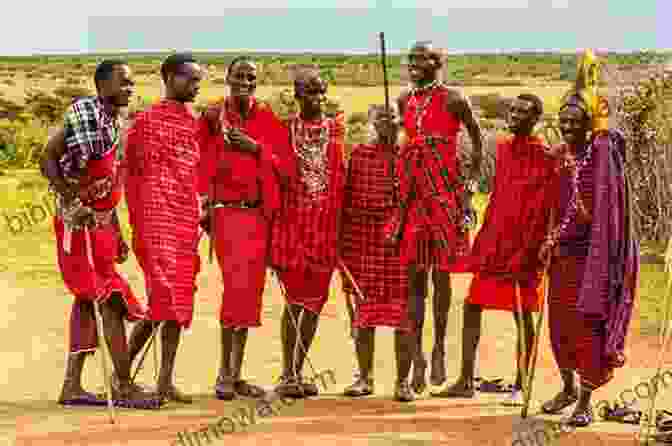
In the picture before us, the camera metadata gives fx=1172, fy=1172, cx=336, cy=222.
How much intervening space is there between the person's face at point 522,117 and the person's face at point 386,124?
0.74 meters

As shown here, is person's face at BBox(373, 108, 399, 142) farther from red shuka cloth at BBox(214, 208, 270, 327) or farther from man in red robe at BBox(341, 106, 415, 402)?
red shuka cloth at BBox(214, 208, 270, 327)

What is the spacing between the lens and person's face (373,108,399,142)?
7473mm

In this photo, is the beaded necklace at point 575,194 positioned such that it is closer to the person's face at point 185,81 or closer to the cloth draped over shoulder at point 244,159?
the cloth draped over shoulder at point 244,159

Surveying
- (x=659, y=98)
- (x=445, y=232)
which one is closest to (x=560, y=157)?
(x=445, y=232)

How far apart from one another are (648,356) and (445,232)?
3456 millimetres

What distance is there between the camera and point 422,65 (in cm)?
745

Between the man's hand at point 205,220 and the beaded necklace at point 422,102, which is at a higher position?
the beaded necklace at point 422,102

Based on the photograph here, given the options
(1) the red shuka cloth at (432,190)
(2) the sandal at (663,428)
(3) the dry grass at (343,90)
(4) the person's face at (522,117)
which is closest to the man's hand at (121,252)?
(1) the red shuka cloth at (432,190)

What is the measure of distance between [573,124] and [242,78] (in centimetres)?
205

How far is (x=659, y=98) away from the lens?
46.3 feet

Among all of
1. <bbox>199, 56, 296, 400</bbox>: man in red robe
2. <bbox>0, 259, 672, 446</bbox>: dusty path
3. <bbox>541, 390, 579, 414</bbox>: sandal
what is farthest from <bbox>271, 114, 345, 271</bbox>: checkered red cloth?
<bbox>541, 390, 579, 414</bbox>: sandal

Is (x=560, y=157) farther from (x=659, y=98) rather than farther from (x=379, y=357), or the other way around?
(x=659, y=98)

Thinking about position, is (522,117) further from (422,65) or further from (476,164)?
(422,65)

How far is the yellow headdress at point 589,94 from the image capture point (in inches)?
273
